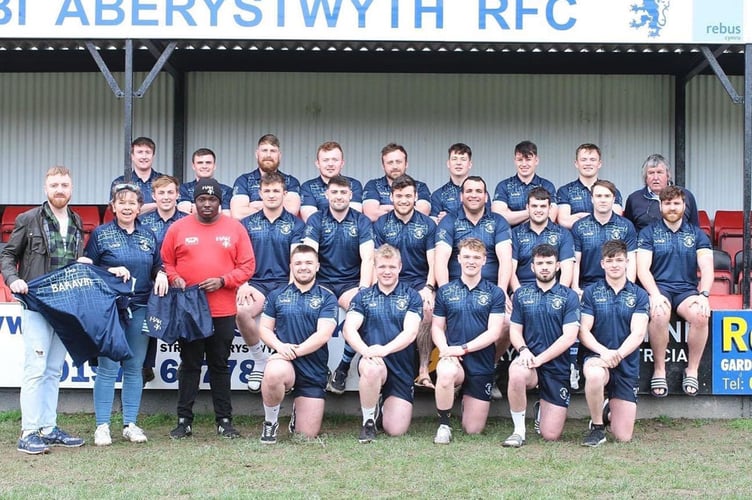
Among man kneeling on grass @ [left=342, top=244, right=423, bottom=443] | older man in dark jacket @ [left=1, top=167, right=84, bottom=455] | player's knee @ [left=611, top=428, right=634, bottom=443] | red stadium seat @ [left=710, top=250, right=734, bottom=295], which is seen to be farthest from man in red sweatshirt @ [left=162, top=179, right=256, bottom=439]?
red stadium seat @ [left=710, top=250, right=734, bottom=295]

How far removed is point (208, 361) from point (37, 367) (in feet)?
4.02

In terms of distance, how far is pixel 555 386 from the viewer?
719 cm

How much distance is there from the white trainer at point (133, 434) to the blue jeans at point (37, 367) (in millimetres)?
647

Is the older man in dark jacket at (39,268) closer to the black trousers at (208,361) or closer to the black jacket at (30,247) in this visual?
the black jacket at (30,247)

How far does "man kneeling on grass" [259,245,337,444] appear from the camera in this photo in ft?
23.3

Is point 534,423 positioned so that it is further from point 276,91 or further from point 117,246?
point 276,91

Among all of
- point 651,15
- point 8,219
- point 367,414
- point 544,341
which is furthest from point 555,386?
point 8,219

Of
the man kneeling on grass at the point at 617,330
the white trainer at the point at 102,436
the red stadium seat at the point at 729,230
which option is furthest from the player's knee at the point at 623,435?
the red stadium seat at the point at 729,230

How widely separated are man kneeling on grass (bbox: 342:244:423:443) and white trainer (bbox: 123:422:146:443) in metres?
1.60

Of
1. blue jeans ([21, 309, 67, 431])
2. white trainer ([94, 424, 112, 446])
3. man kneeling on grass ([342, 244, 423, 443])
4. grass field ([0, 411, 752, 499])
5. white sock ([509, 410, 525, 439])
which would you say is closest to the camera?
grass field ([0, 411, 752, 499])

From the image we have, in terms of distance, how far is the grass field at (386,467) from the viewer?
555 cm

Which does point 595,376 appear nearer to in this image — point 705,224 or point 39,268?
point 39,268

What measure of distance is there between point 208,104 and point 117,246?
5.33 m

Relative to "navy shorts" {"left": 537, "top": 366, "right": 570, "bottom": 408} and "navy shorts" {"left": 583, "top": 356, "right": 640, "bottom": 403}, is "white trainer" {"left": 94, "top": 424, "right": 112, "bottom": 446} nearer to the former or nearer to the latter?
"navy shorts" {"left": 537, "top": 366, "right": 570, "bottom": 408}
